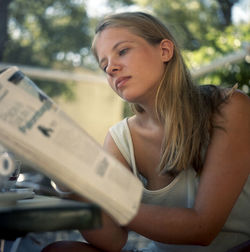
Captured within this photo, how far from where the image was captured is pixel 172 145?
1.75 metres

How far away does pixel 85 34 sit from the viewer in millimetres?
18125

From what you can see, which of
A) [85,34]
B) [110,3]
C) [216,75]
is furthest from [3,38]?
[110,3]

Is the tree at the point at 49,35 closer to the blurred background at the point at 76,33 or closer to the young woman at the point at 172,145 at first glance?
the blurred background at the point at 76,33

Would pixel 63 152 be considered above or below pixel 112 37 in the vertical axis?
above

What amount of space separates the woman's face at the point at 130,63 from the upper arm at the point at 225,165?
377 mm

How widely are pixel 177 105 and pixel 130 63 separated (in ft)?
1.03

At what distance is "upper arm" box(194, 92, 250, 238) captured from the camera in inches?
52.1

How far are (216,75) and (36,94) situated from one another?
4.01m

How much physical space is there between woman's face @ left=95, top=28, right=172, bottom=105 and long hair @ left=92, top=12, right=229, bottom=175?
0.05m

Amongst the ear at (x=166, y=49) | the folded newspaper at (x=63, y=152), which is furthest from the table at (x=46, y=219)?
the ear at (x=166, y=49)

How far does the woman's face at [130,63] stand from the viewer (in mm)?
1739

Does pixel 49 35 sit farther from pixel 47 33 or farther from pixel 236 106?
pixel 236 106

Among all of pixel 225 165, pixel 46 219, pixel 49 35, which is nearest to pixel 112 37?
pixel 225 165

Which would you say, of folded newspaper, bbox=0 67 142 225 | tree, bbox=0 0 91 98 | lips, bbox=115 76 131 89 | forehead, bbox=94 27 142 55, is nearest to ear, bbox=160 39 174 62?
forehead, bbox=94 27 142 55
